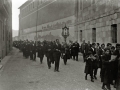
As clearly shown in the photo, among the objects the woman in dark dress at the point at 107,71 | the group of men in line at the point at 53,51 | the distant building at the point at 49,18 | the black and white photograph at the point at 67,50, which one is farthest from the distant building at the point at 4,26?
the woman in dark dress at the point at 107,71

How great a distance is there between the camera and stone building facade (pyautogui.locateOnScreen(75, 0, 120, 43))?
14.1 m

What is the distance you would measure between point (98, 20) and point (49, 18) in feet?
65.1

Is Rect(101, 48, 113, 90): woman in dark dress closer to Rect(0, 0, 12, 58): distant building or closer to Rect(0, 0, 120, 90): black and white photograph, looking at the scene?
Rect(0, 0, 120, 90): black and white photograph

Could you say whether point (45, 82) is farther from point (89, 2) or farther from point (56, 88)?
point (89, 2)

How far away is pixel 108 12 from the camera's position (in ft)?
49.0

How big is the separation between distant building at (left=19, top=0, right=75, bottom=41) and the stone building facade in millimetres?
2361

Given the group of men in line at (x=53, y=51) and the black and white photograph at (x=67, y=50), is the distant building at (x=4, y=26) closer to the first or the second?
the black and white photograph at (x=67, y=50)

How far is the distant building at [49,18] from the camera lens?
85.0 feet

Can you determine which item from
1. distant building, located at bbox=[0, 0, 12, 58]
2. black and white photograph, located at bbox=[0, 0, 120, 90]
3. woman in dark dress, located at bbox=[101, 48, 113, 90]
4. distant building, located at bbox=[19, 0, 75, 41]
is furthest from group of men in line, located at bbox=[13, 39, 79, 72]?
distant building, located at bbox=[19, 0, 75, 41]

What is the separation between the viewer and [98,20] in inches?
670

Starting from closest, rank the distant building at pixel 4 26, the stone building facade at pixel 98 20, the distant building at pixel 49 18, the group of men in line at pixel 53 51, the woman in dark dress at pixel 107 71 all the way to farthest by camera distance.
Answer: the woman in dark dress at pixel 107 71
the group of men in line at pixel 53 51
the stone building facade at pixel 98 20
the distant building at pixel 4 26
the distant building at pixel 49 18

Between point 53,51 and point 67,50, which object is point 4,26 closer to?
point 67,50

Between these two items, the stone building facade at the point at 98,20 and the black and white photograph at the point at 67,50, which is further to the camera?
the stone building facade at the point at 98,20

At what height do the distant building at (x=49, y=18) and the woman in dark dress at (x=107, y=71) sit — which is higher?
the distant building at (x=49, y=18)
